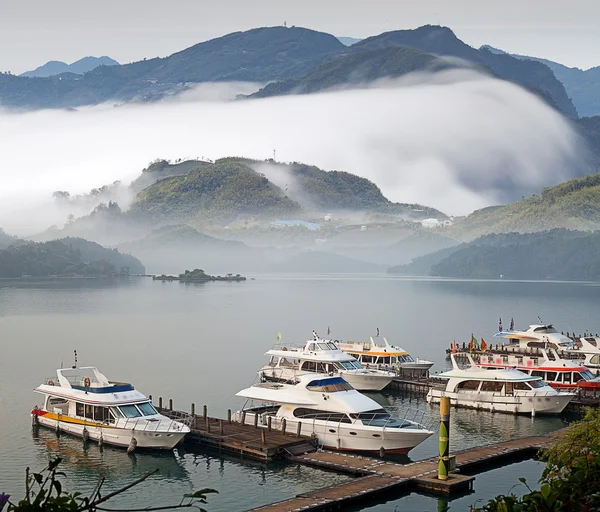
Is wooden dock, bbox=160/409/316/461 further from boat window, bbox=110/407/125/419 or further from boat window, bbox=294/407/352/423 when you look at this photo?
boat window, bbox=110/407/125/419

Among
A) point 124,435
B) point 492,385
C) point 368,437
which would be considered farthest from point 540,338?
point 124,435

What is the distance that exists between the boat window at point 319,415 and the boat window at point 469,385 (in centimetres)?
1597

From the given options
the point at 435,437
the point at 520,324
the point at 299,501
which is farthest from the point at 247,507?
the point at 520,324

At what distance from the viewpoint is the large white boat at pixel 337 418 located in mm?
45000

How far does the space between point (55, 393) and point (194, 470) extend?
11.5m

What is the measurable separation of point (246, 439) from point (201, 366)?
142 feet

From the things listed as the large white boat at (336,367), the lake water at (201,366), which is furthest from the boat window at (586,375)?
the large white boat at (336,367)

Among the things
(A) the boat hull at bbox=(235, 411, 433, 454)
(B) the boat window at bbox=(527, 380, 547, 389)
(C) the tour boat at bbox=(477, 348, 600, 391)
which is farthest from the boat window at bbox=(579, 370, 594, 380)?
(A) the boat hull at bbox=(235, 411, 433, 454)

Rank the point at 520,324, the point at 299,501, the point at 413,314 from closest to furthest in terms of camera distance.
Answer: the point at 299,501 → the point at 520,324 → the point at 413,314

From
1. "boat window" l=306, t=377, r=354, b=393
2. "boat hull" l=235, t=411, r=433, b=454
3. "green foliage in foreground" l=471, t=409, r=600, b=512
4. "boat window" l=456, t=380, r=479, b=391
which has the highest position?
"green foliage in foreground" l=471, t=409, r=600, b=512

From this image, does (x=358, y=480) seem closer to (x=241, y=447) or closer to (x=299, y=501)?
(x=299, y=501)

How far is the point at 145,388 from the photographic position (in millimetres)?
73000

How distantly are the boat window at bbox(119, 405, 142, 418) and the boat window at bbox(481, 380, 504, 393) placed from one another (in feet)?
78.9

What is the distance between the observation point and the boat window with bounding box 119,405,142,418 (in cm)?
4726
